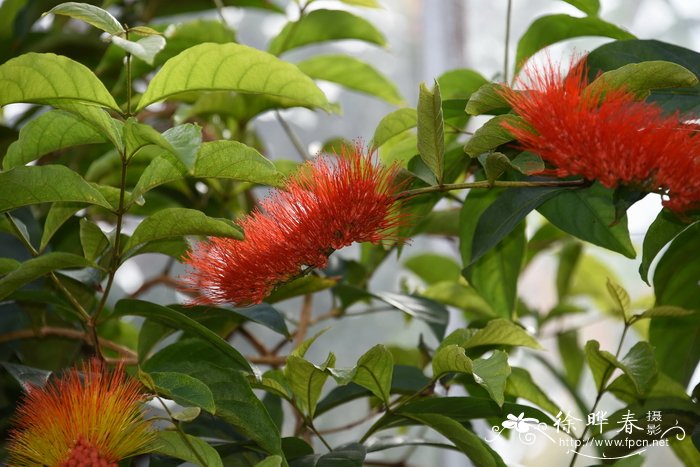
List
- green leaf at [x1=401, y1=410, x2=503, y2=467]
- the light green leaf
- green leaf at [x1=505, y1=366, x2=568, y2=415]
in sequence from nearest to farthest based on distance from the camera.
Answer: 1. the light green leaf
2. green leaf at [x1=401, y1=410, x2=503, y2=467]
3. green leaf at [x1=505, y1=366, x2=568, y2=415]

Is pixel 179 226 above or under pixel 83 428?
above

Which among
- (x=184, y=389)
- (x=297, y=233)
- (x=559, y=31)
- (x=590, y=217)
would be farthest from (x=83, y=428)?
(x=559, y=31)

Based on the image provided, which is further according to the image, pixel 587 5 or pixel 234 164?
pixel 587 5

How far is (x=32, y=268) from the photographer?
Answer: 494 mm

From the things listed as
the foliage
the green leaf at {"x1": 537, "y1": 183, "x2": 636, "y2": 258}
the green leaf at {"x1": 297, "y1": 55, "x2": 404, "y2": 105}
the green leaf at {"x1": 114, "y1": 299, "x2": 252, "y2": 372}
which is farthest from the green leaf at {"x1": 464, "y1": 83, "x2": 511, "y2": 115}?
the green leaf at {"x1": 297, "y1": 55, "x2": 404, "y2": 105}

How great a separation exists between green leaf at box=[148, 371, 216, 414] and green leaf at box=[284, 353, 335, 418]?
67 mm

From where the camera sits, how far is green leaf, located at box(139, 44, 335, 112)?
522 mm

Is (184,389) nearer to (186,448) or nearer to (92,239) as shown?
(186,448)

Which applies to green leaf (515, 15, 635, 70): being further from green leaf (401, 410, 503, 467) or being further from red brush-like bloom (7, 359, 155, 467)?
red brush-like bloom (7, 359, 155, 467)

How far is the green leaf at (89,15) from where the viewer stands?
A: 0.46m

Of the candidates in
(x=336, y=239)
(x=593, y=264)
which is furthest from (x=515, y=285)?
(x=593, y=264)

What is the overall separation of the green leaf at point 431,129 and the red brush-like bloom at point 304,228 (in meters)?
0.03

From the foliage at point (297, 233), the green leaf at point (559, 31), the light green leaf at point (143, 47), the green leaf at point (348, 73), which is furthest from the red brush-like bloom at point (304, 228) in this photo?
Result: the green leaf at point (348, 73)

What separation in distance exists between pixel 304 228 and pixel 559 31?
33 centimetres
